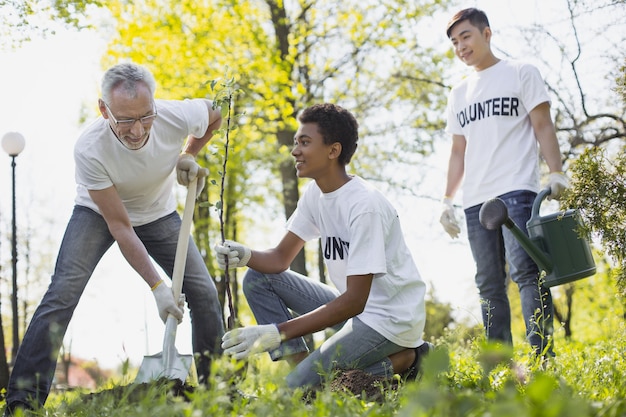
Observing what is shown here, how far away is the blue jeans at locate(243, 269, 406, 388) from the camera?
2.90 metres

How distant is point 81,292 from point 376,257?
4.82ft

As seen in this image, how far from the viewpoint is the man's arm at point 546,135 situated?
3.51 m

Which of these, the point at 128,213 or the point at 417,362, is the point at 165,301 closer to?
the point at 128,213

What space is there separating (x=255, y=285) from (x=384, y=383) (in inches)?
36.6

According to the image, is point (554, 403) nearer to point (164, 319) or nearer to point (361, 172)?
point (164, 319)

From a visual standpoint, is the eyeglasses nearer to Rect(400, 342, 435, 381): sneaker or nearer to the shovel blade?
the shovel blade

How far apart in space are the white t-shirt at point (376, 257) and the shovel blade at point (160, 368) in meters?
0.83

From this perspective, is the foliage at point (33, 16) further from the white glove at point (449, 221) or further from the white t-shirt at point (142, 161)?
the white glove at point (449, 221)

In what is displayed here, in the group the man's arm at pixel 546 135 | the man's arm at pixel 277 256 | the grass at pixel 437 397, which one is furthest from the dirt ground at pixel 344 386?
the man's arm at pixel 546 135

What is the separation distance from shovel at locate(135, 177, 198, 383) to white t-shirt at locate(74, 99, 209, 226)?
275 millimetres

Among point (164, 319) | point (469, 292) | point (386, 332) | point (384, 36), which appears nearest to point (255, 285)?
point (164, 319)

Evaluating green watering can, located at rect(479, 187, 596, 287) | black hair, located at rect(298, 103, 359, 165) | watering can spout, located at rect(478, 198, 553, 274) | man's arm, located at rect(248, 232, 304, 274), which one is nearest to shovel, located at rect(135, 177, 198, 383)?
man's arm, located at rect(248, 232, 304, 274)

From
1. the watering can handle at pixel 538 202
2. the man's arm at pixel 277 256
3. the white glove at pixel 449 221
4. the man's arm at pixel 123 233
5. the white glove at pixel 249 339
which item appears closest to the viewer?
the white glove at pixel 249 339

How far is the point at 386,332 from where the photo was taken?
9.78 feet
